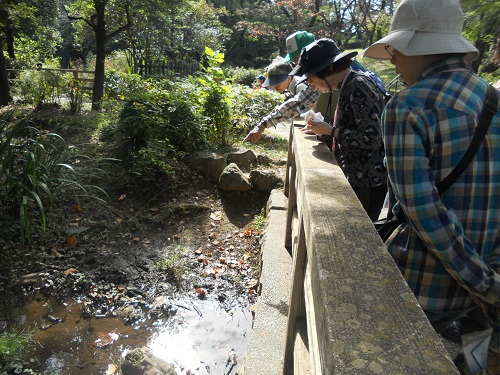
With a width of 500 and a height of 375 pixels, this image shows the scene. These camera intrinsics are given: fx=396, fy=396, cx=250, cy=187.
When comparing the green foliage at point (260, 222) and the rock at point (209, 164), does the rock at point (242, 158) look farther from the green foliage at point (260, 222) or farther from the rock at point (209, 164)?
the green foliage at point (260, 222)

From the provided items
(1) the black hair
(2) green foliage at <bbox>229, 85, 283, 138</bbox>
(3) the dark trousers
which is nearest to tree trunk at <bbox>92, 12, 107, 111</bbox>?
(2) green foliage at <bbox>229, 85, 283, 138</bbox>

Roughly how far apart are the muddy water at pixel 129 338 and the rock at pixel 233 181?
1.83m

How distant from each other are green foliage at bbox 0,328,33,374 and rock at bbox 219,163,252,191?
2.74 metres

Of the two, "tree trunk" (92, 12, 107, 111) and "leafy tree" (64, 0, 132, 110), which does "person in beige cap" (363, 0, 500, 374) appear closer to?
"leafy tree" (64, 0, 132, 110)

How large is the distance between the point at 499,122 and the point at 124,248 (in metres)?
3.81

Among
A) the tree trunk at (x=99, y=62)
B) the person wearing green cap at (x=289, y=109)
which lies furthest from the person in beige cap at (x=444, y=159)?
the tree trunk at (x=99, y=62)

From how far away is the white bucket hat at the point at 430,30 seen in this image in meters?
1.20

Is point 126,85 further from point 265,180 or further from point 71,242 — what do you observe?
point 71,242

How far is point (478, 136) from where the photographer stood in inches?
44.6

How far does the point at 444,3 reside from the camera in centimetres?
122

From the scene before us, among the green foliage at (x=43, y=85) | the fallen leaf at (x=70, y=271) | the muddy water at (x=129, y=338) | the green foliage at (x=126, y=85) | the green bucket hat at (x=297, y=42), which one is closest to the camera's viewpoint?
the muddy water at (x=129, y=338)

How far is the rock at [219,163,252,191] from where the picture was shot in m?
5.03

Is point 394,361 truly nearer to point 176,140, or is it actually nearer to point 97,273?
point 97,273

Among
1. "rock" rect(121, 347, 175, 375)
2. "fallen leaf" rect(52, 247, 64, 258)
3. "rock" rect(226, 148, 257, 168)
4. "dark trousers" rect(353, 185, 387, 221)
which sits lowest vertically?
"rock" rect(121, 347, 175, 375)
